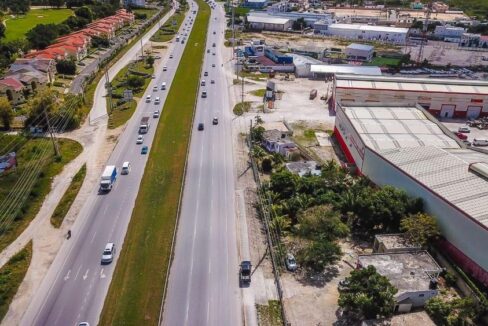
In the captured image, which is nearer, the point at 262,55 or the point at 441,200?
the point at 441,200

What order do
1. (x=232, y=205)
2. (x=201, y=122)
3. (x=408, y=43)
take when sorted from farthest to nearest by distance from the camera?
1. (x=408, y=43)
2. (x=201, y=122)
3. (x=232, y=205)

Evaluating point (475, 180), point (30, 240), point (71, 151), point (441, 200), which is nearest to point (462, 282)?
point (441, 200)

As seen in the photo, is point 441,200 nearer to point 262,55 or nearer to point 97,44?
point 262,55

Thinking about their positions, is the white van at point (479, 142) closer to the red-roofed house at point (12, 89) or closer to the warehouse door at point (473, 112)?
the warehouse door at point (473, 112)

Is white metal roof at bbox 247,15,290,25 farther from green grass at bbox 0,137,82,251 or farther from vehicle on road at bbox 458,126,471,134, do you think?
green grass at bbox 0,137,82,251

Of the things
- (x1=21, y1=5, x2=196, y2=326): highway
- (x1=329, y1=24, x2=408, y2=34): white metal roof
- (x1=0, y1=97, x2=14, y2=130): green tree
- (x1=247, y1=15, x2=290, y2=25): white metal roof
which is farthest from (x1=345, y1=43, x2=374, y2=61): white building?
(x1=0, y1=97, x2=14, y2=130): green tree
